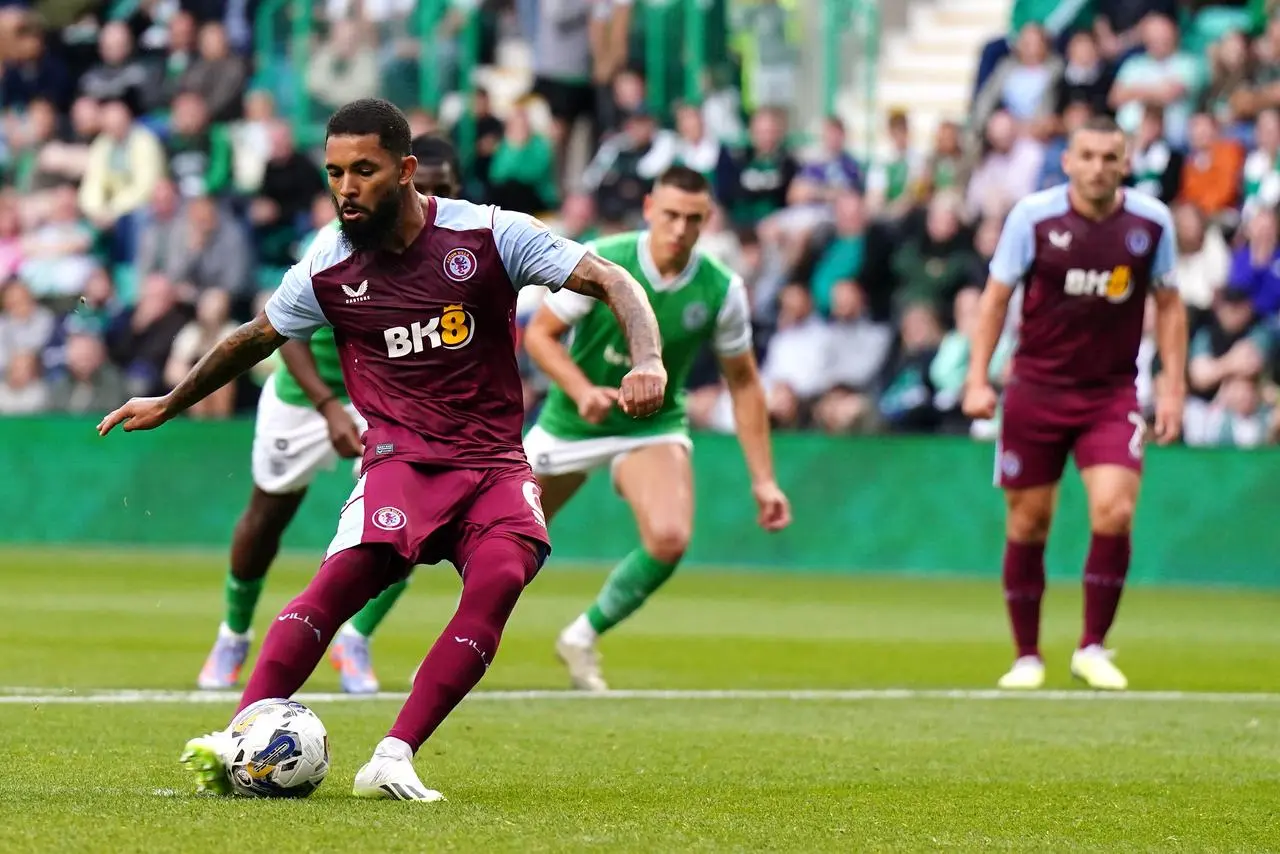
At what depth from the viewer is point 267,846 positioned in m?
5.44

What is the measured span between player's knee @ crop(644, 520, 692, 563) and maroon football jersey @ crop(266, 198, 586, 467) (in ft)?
10.8

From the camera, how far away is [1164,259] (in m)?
10.8

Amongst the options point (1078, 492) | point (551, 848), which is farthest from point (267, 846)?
point (1078, 492)

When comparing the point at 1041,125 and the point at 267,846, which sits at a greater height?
the point at 267,846

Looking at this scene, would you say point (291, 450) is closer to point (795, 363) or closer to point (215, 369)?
point (215, 369)

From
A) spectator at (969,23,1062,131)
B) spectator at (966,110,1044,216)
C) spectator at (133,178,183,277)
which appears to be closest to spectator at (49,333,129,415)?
spectator at (133,178,183,277)

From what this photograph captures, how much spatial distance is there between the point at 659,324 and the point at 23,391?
494 inches

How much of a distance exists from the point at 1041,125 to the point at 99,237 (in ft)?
31.7

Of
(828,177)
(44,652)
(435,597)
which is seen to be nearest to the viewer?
(44,652)

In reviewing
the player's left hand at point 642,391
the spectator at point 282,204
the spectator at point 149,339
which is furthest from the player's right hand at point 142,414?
the spectator at point 282,204

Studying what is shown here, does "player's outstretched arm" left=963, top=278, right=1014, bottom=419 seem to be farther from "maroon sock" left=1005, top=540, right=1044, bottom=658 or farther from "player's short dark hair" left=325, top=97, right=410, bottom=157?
"player's short dark hair" left=325, top=97, right=410, bottom=157

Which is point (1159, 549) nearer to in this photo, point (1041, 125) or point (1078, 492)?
point (1078, 492)

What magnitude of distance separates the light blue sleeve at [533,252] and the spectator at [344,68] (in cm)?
1783

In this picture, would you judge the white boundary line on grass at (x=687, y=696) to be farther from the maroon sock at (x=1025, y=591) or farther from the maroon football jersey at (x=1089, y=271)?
the maroon football jersey at (x=1089, y=271)
